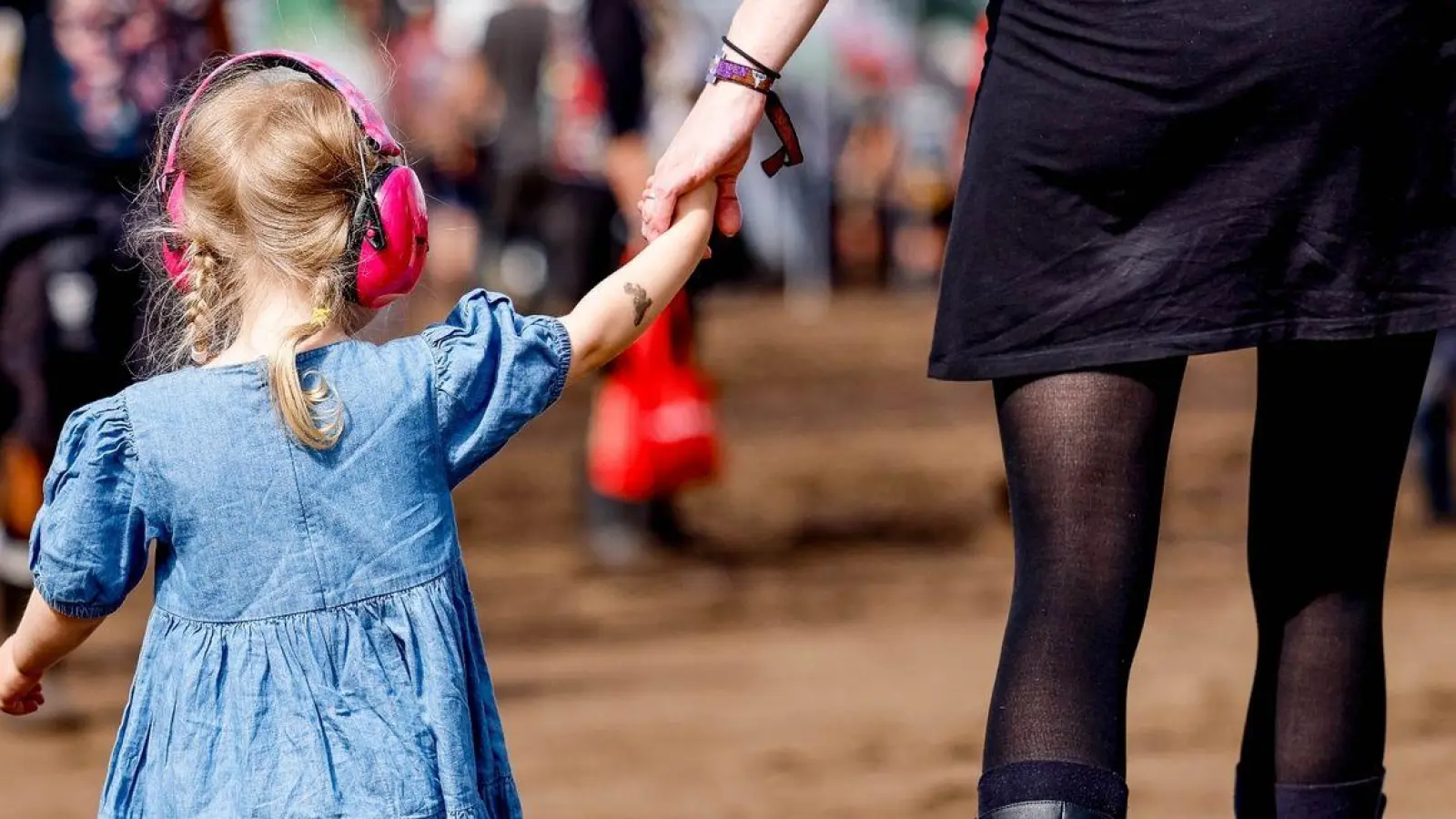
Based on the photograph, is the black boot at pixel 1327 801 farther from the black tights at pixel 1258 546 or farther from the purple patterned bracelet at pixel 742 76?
the purple patterned bracelet at pixel 742 76

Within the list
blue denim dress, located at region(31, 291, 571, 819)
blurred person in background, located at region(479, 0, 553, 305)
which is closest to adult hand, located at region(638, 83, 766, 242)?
blue denim dress, located at region(31, 291, 571, 819)

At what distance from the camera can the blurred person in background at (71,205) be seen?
187 inches

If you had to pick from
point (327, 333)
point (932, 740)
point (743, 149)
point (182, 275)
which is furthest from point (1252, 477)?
point (932, 740)

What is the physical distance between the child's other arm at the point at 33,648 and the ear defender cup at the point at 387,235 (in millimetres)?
438

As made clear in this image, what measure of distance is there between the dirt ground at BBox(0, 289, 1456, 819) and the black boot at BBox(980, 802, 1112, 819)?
180 cm

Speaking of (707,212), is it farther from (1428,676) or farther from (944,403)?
(944,403)

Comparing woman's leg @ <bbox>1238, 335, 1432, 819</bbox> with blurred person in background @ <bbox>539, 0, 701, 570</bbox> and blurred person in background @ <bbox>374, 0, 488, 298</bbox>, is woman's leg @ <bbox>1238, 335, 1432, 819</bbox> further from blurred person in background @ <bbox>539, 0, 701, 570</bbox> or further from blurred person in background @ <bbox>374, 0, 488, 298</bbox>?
blurred person in background @ <bbox>374, 0, 488, 298</bbox>

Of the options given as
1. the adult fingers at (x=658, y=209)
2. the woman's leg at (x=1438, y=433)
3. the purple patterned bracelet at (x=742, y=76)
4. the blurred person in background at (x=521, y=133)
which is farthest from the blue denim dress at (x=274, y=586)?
the blurred person in background at (x=521, y=133)

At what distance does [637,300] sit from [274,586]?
1.59 ft

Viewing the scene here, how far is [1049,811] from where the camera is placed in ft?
6.75

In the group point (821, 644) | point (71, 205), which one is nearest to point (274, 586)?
point (71, 205)

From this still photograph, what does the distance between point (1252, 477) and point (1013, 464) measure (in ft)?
1.17

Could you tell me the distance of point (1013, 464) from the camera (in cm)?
219

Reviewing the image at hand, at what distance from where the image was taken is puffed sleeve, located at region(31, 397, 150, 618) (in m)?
2.03
